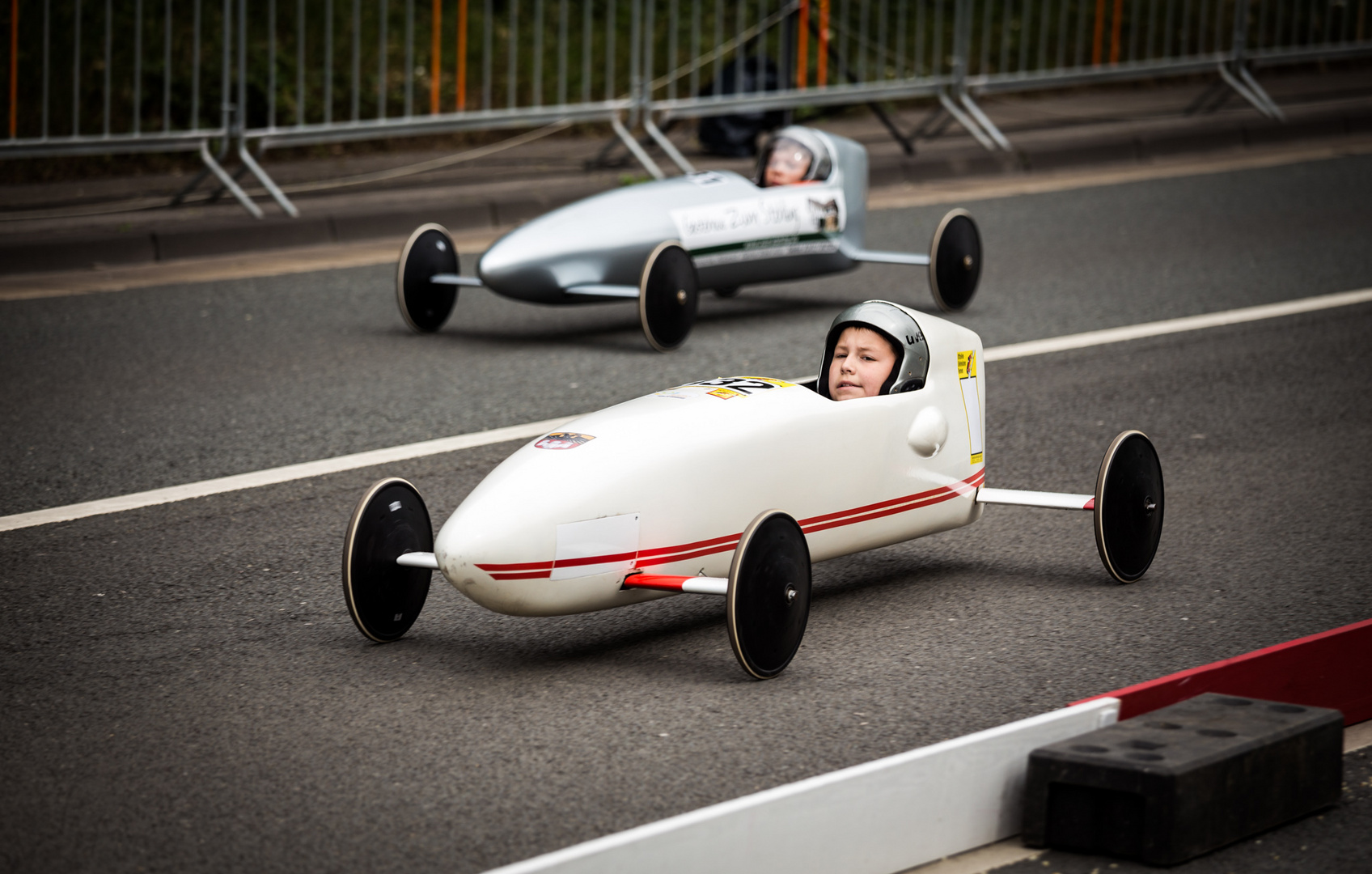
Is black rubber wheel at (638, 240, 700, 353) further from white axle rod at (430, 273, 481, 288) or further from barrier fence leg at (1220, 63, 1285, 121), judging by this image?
barrier fence leg at (1220, 63, 1285, 121)

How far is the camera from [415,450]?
6.31 metres

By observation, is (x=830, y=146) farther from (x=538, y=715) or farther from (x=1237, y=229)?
(x=538, y=715)

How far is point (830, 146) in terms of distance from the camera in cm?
883

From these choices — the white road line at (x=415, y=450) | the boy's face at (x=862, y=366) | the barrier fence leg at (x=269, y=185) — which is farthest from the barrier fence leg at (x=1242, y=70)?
the boy's face at (x=862, y=366)

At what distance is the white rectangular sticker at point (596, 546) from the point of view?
4074 millimetres

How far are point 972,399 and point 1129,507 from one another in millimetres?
583

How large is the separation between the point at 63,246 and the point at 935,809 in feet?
26.6

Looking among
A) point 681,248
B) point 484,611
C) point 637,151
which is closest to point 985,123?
point 637,151

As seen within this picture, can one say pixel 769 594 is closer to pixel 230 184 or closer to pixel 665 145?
pixel 230 184

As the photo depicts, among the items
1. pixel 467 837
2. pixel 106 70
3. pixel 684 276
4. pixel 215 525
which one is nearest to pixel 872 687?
pixel 467 837

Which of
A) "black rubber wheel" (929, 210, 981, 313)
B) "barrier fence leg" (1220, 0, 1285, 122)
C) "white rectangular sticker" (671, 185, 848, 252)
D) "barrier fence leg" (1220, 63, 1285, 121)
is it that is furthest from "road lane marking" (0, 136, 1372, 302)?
"black rubber wheel" (929, 210, 981, 313)

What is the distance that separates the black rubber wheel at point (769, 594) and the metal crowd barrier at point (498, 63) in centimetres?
798

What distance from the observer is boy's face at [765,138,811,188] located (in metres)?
8.80

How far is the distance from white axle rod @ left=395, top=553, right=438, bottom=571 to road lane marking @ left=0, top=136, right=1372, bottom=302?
564 centimetres
